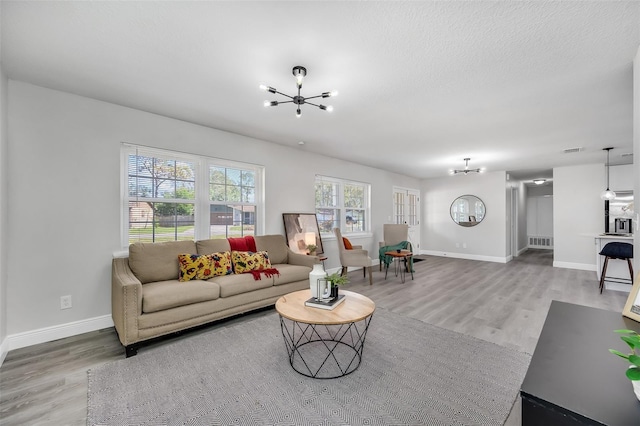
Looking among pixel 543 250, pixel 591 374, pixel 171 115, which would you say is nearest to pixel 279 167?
pixel 171 115

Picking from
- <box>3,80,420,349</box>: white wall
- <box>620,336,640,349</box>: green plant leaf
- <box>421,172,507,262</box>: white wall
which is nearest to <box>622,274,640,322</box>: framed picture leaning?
<box>620,336,640,349</box>: green plant leaf

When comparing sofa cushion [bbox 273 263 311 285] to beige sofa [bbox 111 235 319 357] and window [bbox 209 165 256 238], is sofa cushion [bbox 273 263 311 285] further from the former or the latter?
window [bbox 209 165 256 238]

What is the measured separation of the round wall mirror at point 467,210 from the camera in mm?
7672

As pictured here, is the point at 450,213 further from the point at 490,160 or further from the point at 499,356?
the point at 499,356

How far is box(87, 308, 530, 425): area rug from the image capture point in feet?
5.59

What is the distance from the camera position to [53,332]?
2748 mm

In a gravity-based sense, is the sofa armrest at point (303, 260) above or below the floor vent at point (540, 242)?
above

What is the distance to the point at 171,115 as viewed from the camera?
3453 millimetres

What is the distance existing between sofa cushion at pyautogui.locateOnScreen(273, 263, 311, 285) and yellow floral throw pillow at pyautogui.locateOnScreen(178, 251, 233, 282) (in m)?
0.63

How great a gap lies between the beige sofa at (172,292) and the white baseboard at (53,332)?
32 cm

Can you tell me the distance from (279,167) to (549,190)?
1030 centimetres

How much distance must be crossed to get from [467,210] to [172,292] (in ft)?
25.9

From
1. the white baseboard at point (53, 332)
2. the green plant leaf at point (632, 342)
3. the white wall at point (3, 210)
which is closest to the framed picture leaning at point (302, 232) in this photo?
the white baseboard at point (53, 332)

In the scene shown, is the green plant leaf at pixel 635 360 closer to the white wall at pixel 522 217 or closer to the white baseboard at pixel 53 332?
the white baseboard at pixel 53 332
